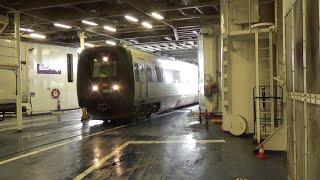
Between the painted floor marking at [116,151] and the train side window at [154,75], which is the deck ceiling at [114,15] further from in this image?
the painted floor marking at [116,151]

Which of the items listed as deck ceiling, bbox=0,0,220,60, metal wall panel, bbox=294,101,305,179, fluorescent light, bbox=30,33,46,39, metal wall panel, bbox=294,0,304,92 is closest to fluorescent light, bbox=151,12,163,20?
deck ceiling, bbox=0,0,220,60

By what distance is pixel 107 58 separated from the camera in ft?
50.4

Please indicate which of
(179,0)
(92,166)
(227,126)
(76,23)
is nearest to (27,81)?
(76,23)

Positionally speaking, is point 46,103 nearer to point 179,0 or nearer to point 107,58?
point 107,58

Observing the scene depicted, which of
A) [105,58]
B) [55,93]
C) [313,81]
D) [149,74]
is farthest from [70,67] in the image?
[313,81]

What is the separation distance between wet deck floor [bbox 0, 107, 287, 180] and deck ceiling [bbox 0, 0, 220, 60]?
4883 mm

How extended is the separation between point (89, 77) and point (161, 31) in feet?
26.2

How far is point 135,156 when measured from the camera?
8.83 metres

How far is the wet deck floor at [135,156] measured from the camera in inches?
280

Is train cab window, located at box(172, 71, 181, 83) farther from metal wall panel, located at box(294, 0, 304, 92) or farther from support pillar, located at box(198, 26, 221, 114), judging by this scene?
metal wall panel, located at box(294, 0, 304, 92)

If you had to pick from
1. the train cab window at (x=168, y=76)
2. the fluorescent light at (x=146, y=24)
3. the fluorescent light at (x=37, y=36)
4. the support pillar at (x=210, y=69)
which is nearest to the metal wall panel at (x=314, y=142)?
the support pillar at (x=210, y=69)

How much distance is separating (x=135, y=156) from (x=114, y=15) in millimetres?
9098

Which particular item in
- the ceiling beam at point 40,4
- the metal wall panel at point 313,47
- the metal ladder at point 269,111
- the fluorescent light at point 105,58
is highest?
the ceiling beam at point 40,4

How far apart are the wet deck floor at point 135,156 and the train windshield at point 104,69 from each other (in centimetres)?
280
